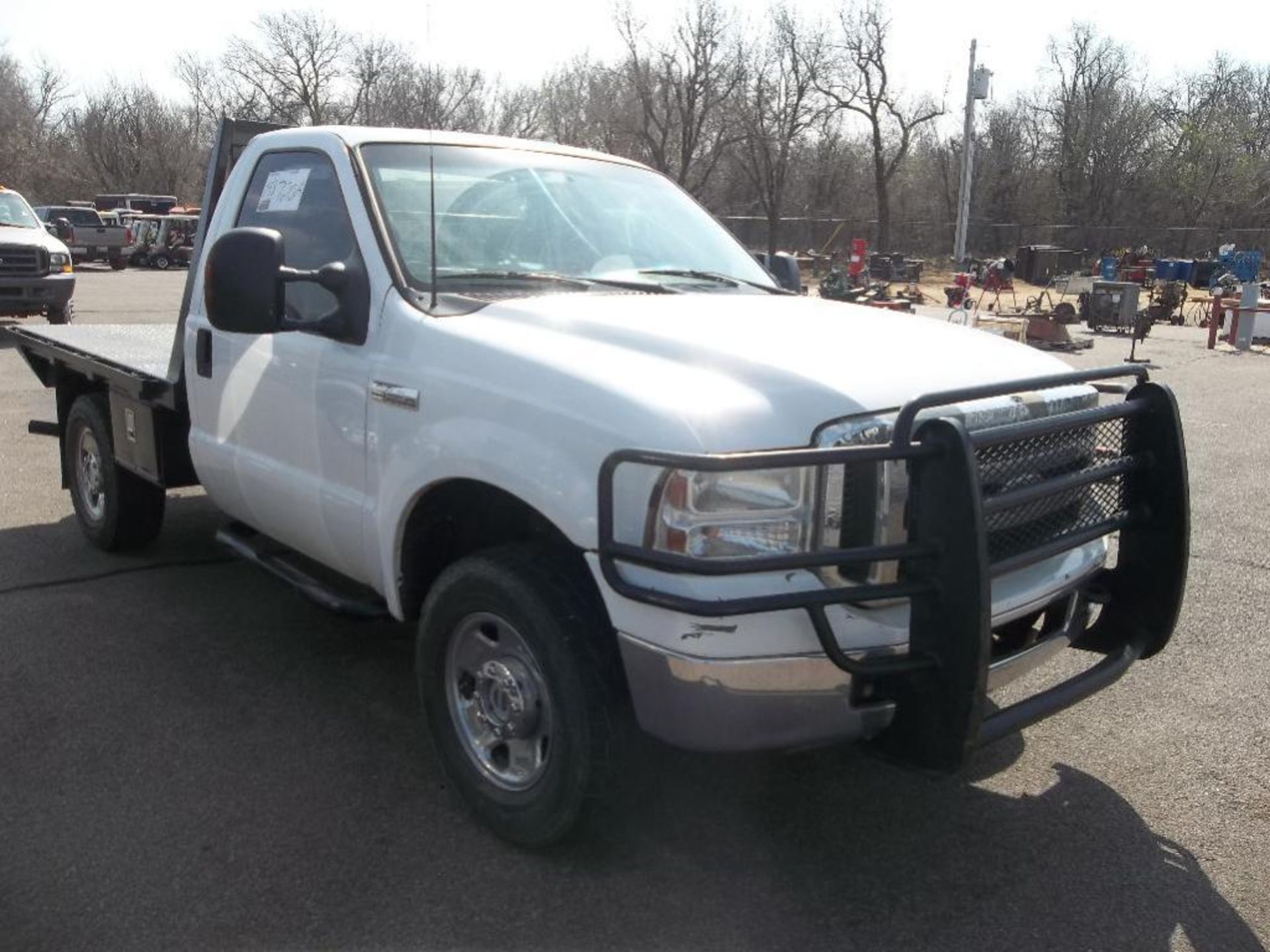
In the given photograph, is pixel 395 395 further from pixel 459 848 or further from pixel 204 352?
pixel 204 352

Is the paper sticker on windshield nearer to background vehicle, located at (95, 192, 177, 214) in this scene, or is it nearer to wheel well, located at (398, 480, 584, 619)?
wheel well, located at (398, 480, 584, 619)

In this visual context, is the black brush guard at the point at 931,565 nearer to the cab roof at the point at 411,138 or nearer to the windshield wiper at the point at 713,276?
the windshield wiper at the point at 713,276

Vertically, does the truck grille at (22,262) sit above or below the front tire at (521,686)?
above

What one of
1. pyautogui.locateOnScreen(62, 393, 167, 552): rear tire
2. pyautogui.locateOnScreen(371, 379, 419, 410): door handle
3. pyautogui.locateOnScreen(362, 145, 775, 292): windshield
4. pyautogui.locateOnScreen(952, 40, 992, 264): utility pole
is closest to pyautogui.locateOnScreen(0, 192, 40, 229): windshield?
pyautogui.locateOnScreen(62, 393, 167, 552): rear tire

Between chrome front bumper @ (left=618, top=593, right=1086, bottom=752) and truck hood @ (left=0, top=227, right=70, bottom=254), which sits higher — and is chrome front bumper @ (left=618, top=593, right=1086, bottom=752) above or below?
below

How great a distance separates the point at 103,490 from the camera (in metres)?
5.93

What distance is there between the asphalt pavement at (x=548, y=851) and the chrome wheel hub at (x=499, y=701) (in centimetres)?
23

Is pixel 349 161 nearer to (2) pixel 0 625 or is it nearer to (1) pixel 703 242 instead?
(1) pixel 703 242

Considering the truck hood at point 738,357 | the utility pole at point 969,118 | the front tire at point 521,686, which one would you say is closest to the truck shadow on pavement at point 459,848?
the front tire at point 521,686

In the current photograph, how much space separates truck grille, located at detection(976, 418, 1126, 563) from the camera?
2.95 m

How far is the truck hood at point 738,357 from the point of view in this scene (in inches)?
109

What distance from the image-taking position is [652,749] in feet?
12.4

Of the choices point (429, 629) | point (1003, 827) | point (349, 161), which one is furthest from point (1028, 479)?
point (349, 161)

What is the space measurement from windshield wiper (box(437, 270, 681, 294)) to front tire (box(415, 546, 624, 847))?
1017 millimetres
